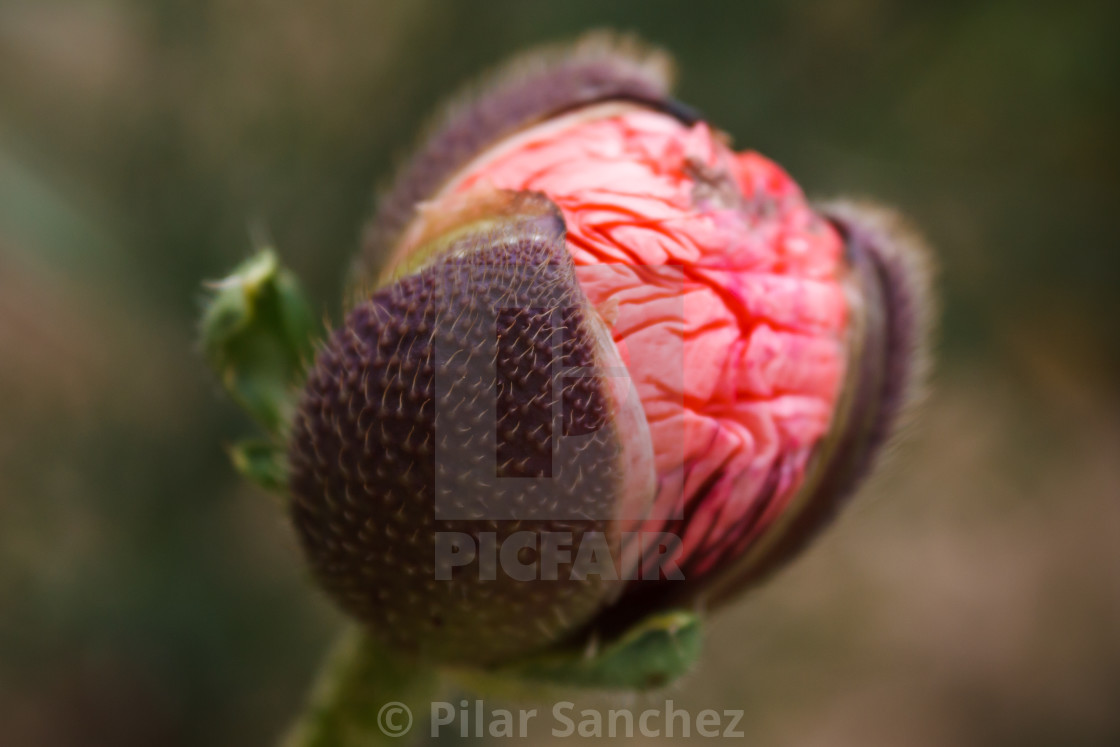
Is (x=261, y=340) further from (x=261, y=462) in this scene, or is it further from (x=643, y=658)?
(x=643, y=658)

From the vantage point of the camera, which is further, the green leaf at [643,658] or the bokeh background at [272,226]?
the bokeh background at [272,226]

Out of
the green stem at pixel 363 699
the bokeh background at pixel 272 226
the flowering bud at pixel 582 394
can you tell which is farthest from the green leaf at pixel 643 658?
the bokeh background at pixel 272 226

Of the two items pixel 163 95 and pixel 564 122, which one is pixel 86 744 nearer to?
pixel 163 95

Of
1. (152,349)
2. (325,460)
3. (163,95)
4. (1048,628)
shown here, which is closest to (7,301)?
(152,349)

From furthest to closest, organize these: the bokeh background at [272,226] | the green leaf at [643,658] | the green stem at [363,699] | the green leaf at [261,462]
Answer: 1. the bokeh background at [272,226]
2. the green stem at [363,699]
3. the green leaf at [261,462]
4. the green leaf at [643,658]

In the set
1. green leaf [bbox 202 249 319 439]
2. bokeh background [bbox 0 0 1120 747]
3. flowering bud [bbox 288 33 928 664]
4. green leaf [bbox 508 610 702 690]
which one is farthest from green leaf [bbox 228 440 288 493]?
bokeh background [bbox 0 0 1120 747]

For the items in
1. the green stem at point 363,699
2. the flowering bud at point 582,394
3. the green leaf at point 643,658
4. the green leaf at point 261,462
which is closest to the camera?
the flowering bud at point 582,394

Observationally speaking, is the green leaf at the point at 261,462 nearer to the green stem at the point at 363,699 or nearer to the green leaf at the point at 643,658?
the green stem at the point at 363,699
